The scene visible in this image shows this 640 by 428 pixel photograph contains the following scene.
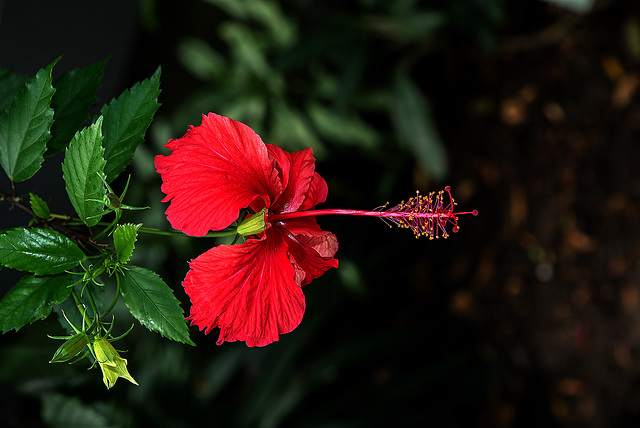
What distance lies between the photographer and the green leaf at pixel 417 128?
170cm

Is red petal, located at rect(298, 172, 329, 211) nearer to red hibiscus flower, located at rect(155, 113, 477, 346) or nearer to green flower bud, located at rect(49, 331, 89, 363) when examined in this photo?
red hibiscus flower, located at rect(155, 113, 477, 346)

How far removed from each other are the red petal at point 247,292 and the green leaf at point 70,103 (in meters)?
0.26

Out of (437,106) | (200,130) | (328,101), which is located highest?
(200,130)

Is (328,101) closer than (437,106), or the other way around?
(328,101)

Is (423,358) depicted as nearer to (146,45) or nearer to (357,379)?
(357,379)

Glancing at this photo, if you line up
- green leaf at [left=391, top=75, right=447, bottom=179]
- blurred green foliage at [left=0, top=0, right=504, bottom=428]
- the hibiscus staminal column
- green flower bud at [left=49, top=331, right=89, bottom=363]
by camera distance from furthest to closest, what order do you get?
green leaf at [left=391, top=75, right=447, bottom=179] → blurred green foliage at [left=0, top=0, right=504, bottom=428] → the hibiscus staminal column → green flower bud at [left=49, top=331, right=89, bottom=363]

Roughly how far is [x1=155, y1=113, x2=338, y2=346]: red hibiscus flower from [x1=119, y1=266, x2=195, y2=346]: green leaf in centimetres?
2

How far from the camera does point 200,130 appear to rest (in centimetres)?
47

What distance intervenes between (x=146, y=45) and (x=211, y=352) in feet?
3.25

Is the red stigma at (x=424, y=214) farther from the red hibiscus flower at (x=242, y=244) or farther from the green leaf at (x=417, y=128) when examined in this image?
the green leaf at (x=417, y=128)

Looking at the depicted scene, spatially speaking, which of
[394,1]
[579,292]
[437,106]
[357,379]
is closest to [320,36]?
[394,1]

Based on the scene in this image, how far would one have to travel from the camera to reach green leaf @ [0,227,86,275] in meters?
0.46

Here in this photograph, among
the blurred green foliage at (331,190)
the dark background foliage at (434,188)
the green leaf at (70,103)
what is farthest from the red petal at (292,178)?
the dark background foliage at (434,188)

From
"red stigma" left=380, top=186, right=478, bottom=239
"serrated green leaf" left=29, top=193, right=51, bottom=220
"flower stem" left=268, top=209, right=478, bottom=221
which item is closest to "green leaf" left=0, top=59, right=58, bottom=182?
"serrated green leaf" left=29, top=193, right=51, bottom=220
